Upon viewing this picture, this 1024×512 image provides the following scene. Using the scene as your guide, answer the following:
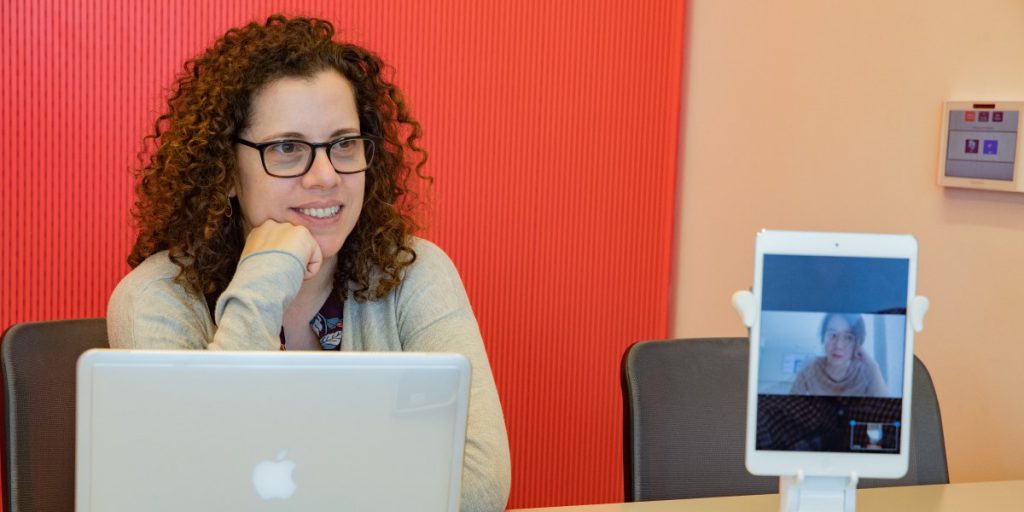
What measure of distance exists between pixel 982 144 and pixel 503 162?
127cm

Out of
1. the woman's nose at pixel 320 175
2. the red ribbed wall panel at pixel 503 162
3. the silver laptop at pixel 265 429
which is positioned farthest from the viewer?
the red ribbed wall panel at pixel 503 162

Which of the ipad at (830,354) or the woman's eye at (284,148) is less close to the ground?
the woman's eye at (284,148)

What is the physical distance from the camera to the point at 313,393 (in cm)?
103

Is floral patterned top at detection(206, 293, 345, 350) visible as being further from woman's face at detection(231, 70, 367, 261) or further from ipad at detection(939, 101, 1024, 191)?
ipad at detection(939, 101, 1024, 191)

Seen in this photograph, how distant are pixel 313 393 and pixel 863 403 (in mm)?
657

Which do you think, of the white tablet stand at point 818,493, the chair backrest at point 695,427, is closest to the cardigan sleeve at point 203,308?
the chair backrest at point 695,427

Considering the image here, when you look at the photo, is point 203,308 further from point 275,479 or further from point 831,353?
point 831,353

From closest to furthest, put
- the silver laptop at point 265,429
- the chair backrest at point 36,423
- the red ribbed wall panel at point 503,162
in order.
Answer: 1. the silver laptop at point 265,429
2. the chair backrest at point 36,423
3. the red ribbed wall panel at point 503,162

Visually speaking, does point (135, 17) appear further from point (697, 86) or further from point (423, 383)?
point (423, 383)

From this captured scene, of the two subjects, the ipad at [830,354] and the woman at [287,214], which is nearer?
the ipad at [830,354]

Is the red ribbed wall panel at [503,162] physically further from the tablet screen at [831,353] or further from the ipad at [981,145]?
the tablet screen at [831,353]

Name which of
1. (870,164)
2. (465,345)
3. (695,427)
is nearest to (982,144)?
(870,164)

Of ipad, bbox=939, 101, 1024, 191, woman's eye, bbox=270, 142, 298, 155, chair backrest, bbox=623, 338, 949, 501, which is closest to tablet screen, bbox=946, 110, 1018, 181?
ipad, bbox=939, 101, 1024, 191

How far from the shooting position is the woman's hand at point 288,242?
179 centimetres
